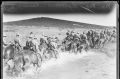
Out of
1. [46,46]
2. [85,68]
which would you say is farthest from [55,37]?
[85,68]

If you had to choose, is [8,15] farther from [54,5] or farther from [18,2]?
[54,5]

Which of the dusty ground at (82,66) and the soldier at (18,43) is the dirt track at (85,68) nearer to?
the dusty ground at (82,66)

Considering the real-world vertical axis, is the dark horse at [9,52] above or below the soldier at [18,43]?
below

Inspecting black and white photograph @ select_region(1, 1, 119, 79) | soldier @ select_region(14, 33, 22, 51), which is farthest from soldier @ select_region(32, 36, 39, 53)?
soldier @ select_region(14, 33, 22, 51)

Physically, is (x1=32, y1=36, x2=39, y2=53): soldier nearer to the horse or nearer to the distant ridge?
the horse

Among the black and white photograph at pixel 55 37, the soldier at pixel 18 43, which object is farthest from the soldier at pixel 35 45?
the soldier at pixel 18 43

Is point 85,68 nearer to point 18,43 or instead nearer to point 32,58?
point 32,58

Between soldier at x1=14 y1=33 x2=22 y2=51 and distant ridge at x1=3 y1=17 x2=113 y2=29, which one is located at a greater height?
distant ridge at x1=3 y1=17 x2=113 y2=29
